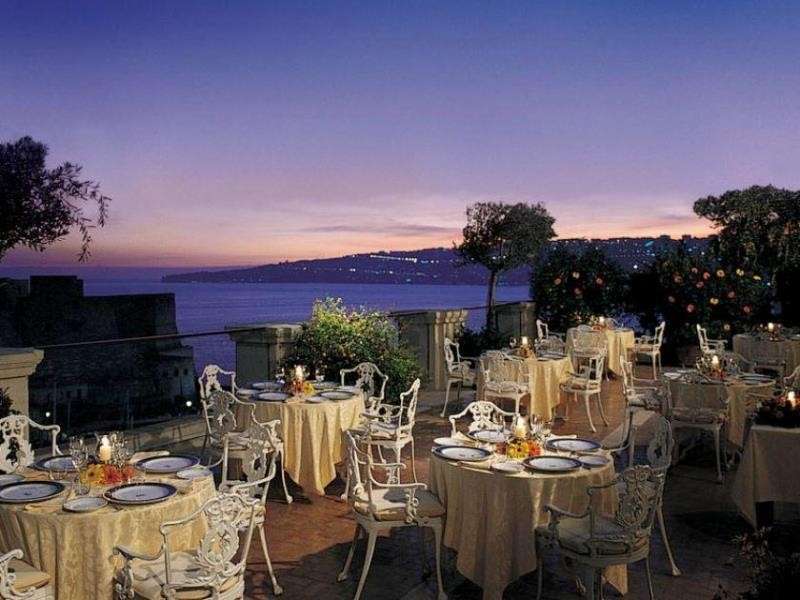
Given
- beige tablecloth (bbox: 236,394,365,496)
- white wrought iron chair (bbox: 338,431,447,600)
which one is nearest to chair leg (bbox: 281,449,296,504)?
beige tablecloth (bbox: 236,394,365,496)

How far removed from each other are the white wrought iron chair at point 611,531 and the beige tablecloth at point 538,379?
4857mm

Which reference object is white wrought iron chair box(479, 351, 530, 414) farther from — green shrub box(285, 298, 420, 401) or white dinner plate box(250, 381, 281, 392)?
white dinner plate box(250, 381, 281, 392)

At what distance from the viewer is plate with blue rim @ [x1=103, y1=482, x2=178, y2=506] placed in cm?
347

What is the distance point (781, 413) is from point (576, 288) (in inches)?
366

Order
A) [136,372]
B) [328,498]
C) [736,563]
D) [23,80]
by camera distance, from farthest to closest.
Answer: [136,372]
[23,80]
[328,498]
[736,563]

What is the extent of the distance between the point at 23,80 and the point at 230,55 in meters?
5.40

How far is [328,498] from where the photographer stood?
242 inches

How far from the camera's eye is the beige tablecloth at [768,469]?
4.91 metres

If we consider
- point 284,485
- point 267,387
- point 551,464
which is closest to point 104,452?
point 284,485

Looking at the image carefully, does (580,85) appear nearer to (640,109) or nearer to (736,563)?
(640,109)

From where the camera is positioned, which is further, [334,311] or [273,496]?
[334,311]

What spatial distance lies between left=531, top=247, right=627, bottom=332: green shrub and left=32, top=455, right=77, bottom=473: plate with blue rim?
36.7 feet

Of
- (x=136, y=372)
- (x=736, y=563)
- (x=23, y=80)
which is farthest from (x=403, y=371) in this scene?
(x=136, y=372)

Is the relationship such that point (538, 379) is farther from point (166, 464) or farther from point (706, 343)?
point (166, 464)
